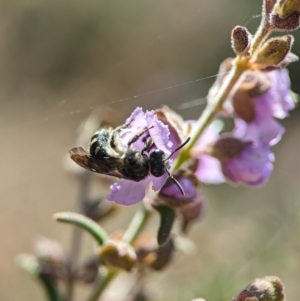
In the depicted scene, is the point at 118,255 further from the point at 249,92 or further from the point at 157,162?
the point at 249,92

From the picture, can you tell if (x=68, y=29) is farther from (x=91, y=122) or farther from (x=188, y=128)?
(x=188, y=128)

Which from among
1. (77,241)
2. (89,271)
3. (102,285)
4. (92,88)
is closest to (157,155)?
(102,285)

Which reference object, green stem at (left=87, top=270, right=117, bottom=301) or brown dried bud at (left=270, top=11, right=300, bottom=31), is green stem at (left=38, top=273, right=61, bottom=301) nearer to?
green stem at (left=87, top=270, right=117, bottom=301)

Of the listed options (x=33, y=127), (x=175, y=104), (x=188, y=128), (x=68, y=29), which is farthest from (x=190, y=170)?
(x=68, y=29)

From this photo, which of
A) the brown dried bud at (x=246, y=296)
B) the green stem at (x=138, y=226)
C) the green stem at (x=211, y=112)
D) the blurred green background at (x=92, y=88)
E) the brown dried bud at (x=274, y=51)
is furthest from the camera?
the blurred green background at (x=92, y=88)

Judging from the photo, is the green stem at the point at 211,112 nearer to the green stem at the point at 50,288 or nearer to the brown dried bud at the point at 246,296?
the brown dried bud at the point at 246,296

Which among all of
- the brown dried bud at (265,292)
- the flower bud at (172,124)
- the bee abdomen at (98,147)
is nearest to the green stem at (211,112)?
the flower bud at (172,124)
